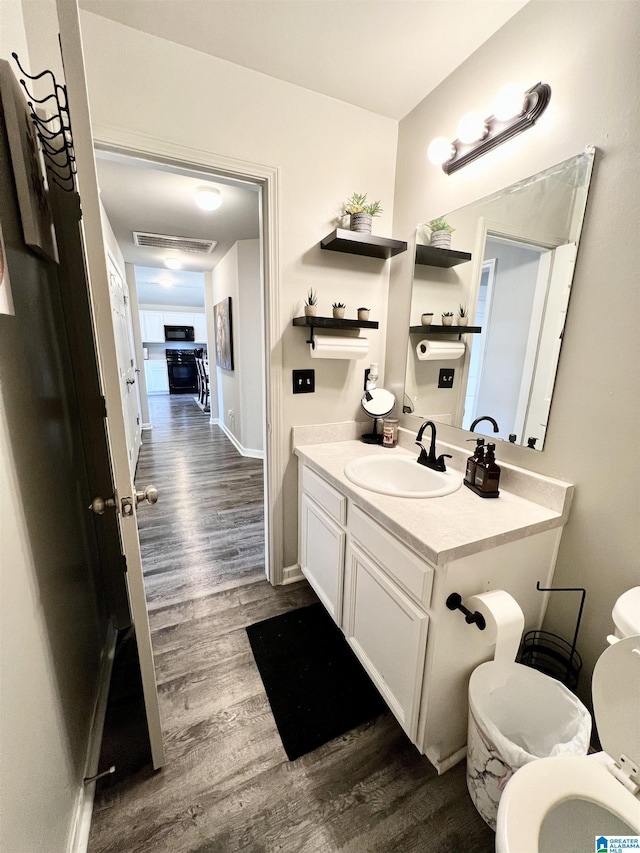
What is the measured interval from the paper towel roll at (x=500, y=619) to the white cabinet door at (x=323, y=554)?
1.91 feet

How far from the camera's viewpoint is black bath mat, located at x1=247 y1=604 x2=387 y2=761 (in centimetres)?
128

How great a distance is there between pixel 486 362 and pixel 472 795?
4.87 ft

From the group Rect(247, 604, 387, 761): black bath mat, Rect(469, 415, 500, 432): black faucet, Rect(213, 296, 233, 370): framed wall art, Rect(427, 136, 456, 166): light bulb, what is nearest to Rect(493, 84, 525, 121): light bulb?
Rect(427, 136, 456, 166): light bulb

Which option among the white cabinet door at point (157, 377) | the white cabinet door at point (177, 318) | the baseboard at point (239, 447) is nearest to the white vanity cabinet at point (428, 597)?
the baseboard at point (239, 447)

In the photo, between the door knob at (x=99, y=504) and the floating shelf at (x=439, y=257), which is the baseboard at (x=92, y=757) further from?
the floating shelf at (x=439, y=257)

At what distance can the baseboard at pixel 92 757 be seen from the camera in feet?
3.09

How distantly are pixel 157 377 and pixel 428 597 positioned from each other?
9.37 meters

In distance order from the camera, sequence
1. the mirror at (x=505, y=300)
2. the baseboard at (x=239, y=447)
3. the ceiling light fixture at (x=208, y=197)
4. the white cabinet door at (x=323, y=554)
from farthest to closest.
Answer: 1. the baseboard at (x=239, y=447)
2. the ceiling light fixture at (x=208, y=197)
3. the white cabinet door at (x=323, y=554)
4. the mirror at (x=505, y=300)

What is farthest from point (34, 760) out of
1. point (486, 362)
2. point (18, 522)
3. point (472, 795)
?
point (486, 362)

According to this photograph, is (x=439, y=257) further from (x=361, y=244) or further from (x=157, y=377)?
(x=157, y=377)

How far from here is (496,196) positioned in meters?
1.33

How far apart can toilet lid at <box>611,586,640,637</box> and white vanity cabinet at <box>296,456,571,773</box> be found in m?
0.26

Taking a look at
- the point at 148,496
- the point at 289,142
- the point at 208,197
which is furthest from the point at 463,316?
the point at 208,197

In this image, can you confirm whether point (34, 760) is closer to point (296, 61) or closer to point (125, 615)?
point (125, 615)
